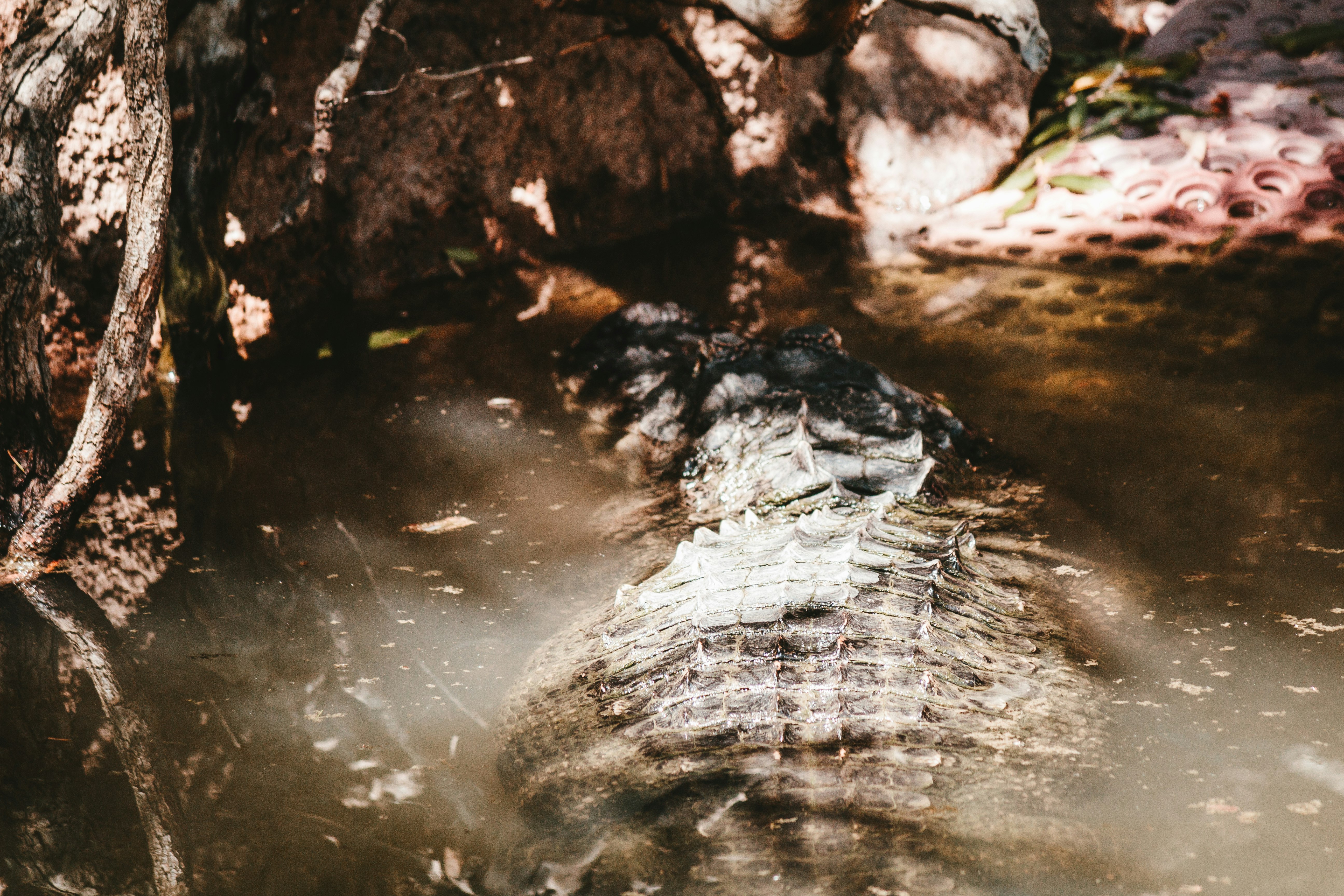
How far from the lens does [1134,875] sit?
5.52ft

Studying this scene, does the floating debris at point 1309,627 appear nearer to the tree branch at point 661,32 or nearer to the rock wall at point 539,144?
the rock wall at point 539,144

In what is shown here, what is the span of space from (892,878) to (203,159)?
11.6ft

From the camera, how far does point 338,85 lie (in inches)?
146

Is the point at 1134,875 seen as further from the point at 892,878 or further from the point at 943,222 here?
the point at 943,222

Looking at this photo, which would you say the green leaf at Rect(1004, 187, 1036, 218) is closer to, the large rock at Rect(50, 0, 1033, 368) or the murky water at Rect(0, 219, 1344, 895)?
the large rock at Rect(50, 0, 1033, 368)

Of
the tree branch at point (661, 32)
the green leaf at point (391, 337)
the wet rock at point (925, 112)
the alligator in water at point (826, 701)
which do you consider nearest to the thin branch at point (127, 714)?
the alligator in water at point (826, 701)

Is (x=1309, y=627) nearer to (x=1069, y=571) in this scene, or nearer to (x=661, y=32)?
(x=1069, y=571)

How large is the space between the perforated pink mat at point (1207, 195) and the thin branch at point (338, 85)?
9.56 ft

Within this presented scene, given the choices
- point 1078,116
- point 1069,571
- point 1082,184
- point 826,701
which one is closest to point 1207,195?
point 1082,184

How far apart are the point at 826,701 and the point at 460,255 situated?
3600 millimetres

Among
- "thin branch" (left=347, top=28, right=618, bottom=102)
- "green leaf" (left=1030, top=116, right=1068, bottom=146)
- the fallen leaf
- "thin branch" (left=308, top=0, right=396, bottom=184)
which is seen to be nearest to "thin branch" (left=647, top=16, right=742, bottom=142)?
"thin branch" (left=347, top=28, right=618, bottom=102)

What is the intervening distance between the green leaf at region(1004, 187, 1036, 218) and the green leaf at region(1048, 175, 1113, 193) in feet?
0.39

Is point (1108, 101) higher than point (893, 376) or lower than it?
higher

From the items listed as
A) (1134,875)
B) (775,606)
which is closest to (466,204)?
(775,606)
